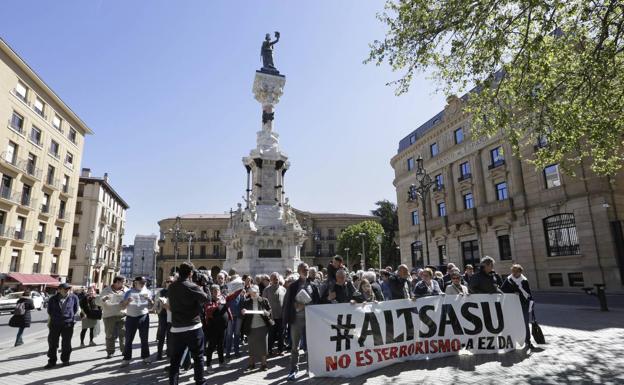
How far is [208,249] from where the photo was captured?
241ft

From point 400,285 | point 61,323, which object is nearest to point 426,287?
point 400,285

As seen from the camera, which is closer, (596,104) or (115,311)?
(115,311)

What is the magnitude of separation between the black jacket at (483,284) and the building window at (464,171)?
2807cm

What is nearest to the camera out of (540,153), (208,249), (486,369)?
(486,369)

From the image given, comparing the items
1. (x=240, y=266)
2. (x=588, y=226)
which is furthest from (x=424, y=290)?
(x=588, y=226)

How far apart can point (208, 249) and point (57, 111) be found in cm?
4275

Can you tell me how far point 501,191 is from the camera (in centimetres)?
3066

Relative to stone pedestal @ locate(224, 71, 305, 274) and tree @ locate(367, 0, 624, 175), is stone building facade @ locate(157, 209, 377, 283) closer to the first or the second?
stone pedestal @ locate(224, 71, 305, 274)

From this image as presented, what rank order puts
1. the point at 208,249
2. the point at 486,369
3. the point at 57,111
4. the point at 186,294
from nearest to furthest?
the point at 186,294, the point at 486,369, the point at 57,111, the point at 208,249

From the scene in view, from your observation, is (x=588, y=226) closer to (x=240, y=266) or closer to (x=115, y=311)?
(x=240, y=266)

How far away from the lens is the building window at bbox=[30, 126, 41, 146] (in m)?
31.7

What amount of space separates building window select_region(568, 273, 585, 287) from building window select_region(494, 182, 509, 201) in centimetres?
796

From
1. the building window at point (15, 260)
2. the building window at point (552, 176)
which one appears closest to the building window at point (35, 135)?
the building window at point (15, 260)

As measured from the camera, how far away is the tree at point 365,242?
180 feet
